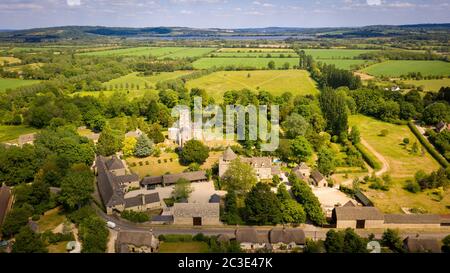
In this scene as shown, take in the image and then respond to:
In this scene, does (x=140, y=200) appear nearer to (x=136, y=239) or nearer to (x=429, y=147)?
(x=136, y=239)

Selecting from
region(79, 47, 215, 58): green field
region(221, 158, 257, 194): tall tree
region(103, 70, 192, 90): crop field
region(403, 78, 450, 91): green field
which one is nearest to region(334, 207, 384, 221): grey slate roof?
region(221, 158, 257, 194): tall tree

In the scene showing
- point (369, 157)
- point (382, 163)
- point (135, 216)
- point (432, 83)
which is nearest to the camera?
point (135, 216)

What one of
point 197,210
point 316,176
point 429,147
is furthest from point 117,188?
point 429,147

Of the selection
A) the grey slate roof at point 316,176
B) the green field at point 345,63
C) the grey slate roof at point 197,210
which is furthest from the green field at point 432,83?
the grey slate roof at point 197,210

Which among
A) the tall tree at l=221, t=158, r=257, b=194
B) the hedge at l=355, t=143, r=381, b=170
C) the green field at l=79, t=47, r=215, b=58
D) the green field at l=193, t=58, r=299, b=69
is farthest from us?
the green field at l=79, t=47, r=215, b=58

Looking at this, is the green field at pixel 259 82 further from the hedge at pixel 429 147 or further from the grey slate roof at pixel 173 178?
the grey slate roof at pixel 173 178

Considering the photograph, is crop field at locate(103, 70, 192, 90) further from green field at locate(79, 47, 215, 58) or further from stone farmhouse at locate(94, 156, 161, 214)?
stone farmhouse at locate(94, 156, 161, 214)
